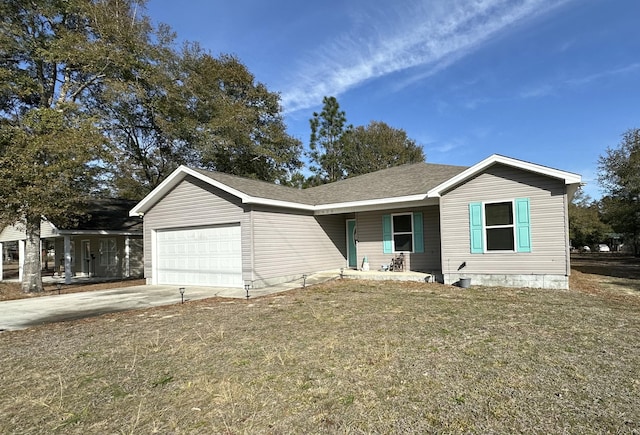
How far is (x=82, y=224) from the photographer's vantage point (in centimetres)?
1750

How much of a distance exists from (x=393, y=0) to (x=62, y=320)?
1280 centimetres

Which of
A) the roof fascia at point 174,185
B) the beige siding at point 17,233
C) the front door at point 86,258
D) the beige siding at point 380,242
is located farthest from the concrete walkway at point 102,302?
the front door at point 86,258

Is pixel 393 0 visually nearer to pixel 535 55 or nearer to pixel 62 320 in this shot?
pixel 535 55

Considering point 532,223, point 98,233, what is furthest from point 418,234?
point 98,233

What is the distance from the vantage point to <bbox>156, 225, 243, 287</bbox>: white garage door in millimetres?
11727

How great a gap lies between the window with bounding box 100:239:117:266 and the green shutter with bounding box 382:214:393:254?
1454 centimetres

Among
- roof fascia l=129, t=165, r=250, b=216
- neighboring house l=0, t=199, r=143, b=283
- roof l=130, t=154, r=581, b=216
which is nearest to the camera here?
roof l=130, t=154, r=581, b=216

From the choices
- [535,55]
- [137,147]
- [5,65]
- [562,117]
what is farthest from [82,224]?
[562,117]

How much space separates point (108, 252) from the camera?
19.5m

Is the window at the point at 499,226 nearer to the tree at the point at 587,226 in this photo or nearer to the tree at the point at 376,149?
the tree at the point at 376,149

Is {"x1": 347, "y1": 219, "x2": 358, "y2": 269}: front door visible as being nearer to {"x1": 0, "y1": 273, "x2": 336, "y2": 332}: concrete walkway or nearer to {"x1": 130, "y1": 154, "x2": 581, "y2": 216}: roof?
{"x1": 130, "y1": 154, "x2": 581, "y2": 216}: roof

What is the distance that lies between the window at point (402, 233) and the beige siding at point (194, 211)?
551 centimetres

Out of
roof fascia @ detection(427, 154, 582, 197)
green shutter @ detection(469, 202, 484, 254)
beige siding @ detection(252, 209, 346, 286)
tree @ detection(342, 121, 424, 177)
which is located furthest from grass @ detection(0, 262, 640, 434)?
tree @ detection(342, 121, 424, 177)

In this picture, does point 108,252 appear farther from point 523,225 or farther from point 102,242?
point 523,225
